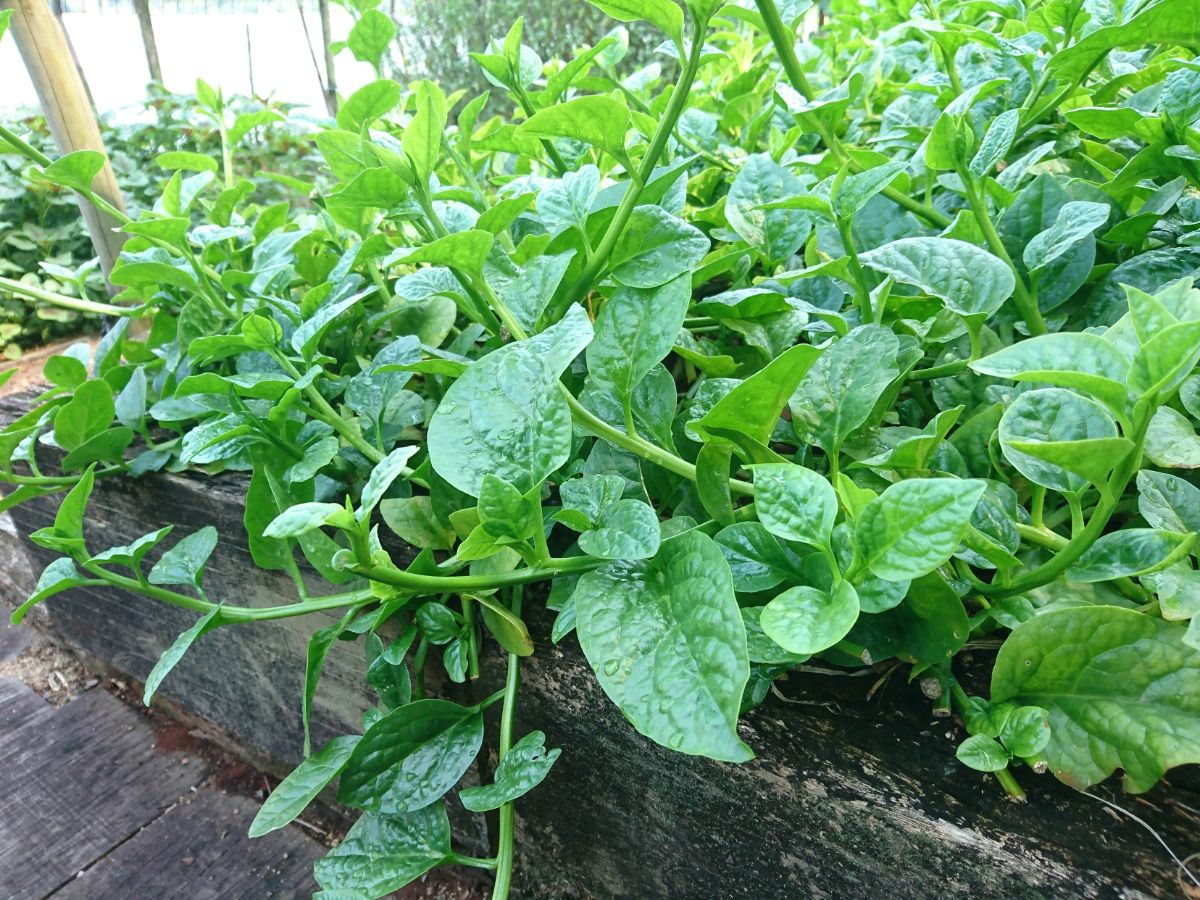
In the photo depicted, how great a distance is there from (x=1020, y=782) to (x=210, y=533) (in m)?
0.65

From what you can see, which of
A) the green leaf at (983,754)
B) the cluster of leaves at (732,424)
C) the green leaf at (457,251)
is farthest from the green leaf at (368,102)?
the green leaf at (983,754)

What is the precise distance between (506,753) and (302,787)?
162 mm

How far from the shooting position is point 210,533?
27.3 inches

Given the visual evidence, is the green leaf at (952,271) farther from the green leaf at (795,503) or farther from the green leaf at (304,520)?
the green leaf at (304,520)

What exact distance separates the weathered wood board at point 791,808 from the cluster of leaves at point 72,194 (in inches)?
126

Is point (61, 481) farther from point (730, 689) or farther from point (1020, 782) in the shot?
point (1020, 782)

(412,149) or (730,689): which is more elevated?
(412,149)

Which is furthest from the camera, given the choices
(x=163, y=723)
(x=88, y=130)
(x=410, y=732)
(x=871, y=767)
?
(x=88, y=130)

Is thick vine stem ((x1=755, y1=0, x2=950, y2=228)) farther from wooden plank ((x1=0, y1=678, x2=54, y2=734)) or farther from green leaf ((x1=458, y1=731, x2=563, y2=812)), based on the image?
wooden plank ((x1=0, y1=678, x2=54, y2=734))

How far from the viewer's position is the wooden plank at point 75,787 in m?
0.93

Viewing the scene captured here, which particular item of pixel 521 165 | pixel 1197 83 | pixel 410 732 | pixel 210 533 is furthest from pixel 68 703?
pixel 1197 83

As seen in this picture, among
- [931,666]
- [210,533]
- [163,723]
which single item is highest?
[210,533]

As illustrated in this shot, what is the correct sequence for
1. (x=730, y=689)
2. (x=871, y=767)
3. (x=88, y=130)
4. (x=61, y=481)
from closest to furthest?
(x=730, y=689)
(x=871, y=767)
(x=61, y=481)
(x=88, y=130)

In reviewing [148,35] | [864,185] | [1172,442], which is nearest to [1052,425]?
[1172,442]
